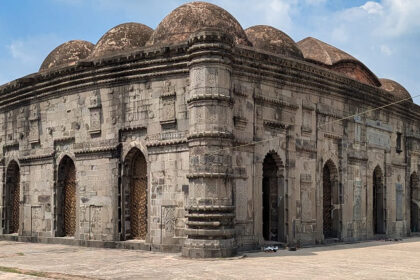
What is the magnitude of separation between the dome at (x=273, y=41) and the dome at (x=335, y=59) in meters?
2.35

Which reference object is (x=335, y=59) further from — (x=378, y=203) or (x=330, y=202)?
(x=330, y=202)

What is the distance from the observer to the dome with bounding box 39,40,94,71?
1669cm

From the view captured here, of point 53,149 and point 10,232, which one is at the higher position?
point 53,149

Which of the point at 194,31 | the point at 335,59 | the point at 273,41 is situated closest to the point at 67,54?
the point at 194,31

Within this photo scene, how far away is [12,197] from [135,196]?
579 centimetres

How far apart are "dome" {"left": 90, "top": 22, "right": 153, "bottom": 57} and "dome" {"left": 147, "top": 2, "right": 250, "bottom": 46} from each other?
1.39 metres

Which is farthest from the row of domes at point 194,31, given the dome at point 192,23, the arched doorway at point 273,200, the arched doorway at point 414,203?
the arched doorway at point 414,203

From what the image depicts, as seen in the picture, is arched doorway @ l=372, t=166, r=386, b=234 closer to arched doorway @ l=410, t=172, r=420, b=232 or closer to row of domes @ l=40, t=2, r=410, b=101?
arched doorway @ l=410, t=172, r=420, b=232

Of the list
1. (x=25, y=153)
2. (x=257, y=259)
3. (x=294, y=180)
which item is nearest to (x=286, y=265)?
(x=257, y=259)

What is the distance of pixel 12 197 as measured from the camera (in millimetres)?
16609

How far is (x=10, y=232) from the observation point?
16391mm

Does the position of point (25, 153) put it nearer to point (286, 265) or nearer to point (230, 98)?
point (230, 98)

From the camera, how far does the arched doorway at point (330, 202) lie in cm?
1466

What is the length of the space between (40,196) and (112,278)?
25.4 ft
